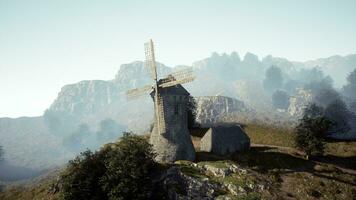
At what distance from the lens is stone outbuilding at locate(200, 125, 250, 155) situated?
173 ft

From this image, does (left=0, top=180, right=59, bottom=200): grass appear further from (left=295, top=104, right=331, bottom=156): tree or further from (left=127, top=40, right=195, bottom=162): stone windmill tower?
(left=295, top=104, right=331, bottom=156): tree

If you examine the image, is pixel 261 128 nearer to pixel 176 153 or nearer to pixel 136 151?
pixel 176 153

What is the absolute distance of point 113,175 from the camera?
34.6 meters

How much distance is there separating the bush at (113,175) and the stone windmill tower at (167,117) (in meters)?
4.98

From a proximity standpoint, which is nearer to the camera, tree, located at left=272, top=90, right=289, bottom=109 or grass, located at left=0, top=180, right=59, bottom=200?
grass, located at left=0, top=180, right=59, bottom=200

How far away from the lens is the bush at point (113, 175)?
3372 centimetres

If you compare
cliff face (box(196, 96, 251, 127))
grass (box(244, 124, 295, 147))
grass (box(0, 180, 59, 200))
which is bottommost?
grass (box(0, 180, 59, 200))

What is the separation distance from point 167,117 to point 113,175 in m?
11.7

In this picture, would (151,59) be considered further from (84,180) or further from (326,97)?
(326,97)

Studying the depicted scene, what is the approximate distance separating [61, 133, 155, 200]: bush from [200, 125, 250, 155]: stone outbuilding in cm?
1768

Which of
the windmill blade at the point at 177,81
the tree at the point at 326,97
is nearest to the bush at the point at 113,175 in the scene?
the windmill blade at the point at 177,81

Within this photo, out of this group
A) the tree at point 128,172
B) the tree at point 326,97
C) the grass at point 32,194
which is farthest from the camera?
the tree at point 326,97

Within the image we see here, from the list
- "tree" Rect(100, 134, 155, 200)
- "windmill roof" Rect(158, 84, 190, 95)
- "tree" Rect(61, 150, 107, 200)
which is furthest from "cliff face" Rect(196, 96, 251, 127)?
"tree" Rect(61, 150, 107, 200)

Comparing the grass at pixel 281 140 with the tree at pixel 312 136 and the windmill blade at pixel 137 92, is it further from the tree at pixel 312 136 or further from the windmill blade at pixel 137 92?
the windmill blade at pixel 137 92
